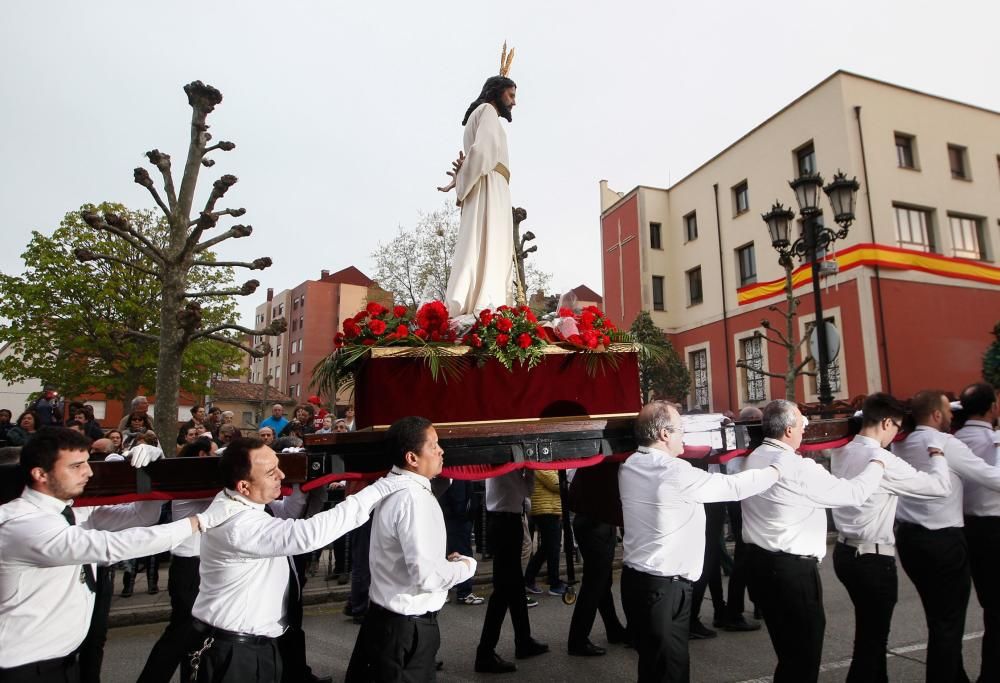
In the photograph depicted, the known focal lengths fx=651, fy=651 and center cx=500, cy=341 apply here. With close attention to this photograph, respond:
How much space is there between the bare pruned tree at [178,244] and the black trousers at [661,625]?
28.3 ft

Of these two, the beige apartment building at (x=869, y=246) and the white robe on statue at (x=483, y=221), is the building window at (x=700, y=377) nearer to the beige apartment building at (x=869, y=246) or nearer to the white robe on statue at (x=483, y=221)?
the beige apartment building at (x=869, y=246)

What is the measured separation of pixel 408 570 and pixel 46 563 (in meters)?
1.54

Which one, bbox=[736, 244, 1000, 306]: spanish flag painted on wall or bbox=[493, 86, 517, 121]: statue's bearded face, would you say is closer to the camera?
bbox=[493, 86, 517, 121]: statue's bearded face

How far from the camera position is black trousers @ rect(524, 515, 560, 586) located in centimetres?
713

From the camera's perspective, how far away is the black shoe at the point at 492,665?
4.96 m

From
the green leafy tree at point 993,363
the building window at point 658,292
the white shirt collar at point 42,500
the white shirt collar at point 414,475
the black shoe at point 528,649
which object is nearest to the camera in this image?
the white shirt collar at point 42,500

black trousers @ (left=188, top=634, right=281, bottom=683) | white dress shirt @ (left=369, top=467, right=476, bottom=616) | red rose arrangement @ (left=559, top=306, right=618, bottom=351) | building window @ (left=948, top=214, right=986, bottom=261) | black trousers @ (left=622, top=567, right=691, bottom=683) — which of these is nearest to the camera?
black trousers @ (left=188, top=634, right=281, bottom=683)

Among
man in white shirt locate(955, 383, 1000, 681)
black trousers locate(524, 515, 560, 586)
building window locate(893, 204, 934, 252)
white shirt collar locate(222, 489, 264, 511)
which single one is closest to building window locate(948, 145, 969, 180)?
building window locate(893, 204, 934, 252)

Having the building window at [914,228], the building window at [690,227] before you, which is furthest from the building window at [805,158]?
the building window at [690,227]

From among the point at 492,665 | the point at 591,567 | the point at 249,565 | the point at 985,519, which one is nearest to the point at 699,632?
the point at 591,567

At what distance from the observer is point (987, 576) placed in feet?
14.3

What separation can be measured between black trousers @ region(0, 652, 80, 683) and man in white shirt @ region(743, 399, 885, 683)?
3.63 metres

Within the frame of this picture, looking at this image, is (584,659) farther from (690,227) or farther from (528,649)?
(690,227)

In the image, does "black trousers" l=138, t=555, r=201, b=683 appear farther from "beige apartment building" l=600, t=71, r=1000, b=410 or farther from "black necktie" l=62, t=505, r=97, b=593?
"beige apartment building" l=600, t=71, r=1000, b=410
